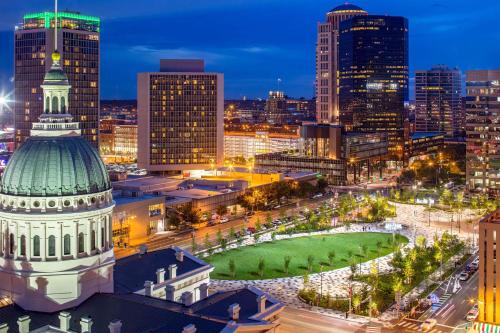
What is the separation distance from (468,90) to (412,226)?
6304cm

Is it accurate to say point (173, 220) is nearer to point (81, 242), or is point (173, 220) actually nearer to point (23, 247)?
point (81, 242)

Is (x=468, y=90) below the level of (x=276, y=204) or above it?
above

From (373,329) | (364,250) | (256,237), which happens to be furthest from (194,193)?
(373,329)

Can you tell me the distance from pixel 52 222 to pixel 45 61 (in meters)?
151

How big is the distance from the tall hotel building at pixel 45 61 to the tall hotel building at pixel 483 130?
107 metres

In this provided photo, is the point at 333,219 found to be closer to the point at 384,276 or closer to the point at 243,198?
the point at 243,198

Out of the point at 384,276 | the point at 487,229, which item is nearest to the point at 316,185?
the point at 384,276

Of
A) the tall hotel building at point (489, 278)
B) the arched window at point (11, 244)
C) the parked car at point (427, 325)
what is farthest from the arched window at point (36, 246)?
the tall hotel building at point (489, 278)

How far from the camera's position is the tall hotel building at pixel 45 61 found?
192750mm

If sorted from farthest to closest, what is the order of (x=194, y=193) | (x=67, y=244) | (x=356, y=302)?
1. (x=194, y=193)
2. (x=356, y=302)
3. (x=67, y=244)

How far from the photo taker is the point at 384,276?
9400 cm

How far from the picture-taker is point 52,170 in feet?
167

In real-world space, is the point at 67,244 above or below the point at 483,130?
below

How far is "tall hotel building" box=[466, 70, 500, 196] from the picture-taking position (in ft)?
583
